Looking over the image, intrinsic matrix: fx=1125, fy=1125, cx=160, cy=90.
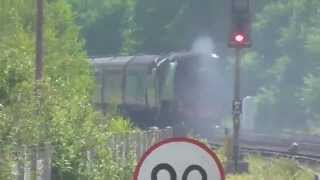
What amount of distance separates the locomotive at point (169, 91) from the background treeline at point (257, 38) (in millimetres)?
20742

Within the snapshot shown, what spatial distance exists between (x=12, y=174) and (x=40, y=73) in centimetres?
1126

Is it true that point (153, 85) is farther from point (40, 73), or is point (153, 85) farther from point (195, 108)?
point (40, 73)

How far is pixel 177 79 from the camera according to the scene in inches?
1683

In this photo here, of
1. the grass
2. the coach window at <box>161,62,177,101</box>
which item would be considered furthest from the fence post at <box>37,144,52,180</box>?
the coach window at <box>161,62,177,101</box>

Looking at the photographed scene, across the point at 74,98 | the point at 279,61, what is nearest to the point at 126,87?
the point at 74,98

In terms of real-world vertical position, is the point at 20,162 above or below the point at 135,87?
below

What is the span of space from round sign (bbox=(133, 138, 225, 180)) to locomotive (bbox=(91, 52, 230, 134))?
32162 mm

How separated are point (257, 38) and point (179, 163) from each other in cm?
6891

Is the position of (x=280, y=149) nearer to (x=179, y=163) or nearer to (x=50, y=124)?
(x=50, y=124)

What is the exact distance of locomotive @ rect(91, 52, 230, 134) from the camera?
4212 cm

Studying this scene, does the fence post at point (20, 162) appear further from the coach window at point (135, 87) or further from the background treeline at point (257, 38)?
the background treeline at point (257, 38)

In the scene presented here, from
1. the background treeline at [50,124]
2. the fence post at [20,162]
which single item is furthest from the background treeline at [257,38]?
the fence post at [20,162]

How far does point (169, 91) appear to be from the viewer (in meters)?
42.4

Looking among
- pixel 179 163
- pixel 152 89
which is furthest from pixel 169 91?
pixel 179 163
